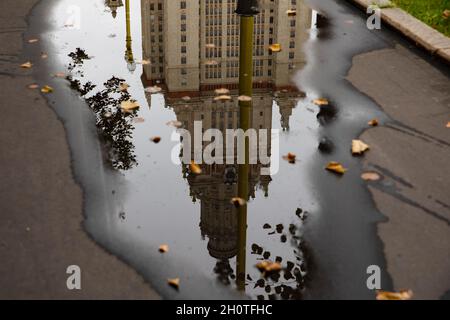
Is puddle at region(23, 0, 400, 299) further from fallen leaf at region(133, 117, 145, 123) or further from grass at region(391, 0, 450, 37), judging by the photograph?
grass at region(391, 0, 450, 37)

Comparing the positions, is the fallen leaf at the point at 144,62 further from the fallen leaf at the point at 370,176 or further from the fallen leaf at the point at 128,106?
the fallen leaf at the point at 370,176

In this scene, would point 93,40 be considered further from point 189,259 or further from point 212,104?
point 189,259

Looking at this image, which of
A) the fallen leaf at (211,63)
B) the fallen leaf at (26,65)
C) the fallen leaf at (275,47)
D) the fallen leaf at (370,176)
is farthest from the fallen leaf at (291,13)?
the fallen leaf at (370,176)

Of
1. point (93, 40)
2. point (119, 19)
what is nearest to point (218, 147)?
point (93, 40)

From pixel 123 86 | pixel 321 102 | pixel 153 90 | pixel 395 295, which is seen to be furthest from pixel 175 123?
pixel 395 295

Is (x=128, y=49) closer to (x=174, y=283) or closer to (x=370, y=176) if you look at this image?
(x=370, y=176)

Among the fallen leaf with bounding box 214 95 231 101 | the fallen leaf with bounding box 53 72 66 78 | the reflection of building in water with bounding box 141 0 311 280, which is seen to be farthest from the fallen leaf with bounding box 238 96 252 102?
the fallen leaf with bounding box 53 72 66 78
